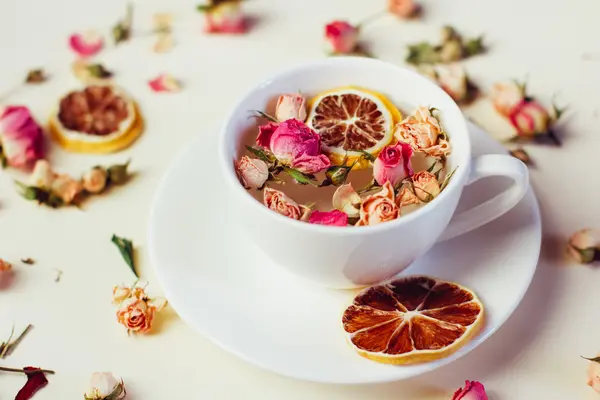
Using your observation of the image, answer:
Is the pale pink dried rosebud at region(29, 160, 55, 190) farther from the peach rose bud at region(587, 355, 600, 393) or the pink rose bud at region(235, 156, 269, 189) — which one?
the peach rose bud at region(587, 355, 600, 393)

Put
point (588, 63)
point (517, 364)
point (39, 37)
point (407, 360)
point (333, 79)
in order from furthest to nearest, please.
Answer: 1. point (39, 37)
2. point (588, 63)
3. point (333, 79)
4. point (517, 364)
5. point (407, 360)

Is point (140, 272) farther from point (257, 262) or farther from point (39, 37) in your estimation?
point (39, 37)

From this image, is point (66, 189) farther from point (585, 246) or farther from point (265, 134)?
point (585, 246)

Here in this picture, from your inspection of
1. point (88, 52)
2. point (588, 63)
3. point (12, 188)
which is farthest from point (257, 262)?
point (588, 63)

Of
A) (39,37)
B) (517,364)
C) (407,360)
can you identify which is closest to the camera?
(407,360)

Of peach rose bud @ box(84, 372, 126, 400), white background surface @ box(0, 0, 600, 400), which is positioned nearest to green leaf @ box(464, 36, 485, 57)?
white background surface @ box(0, 0, 600, 400)

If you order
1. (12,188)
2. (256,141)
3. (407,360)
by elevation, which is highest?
(256,141)

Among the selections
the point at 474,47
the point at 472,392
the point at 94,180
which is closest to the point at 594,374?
the point at 472,392

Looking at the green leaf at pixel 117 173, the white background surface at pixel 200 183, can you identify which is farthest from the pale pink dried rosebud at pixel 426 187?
the green leaf at pixel 117 173
